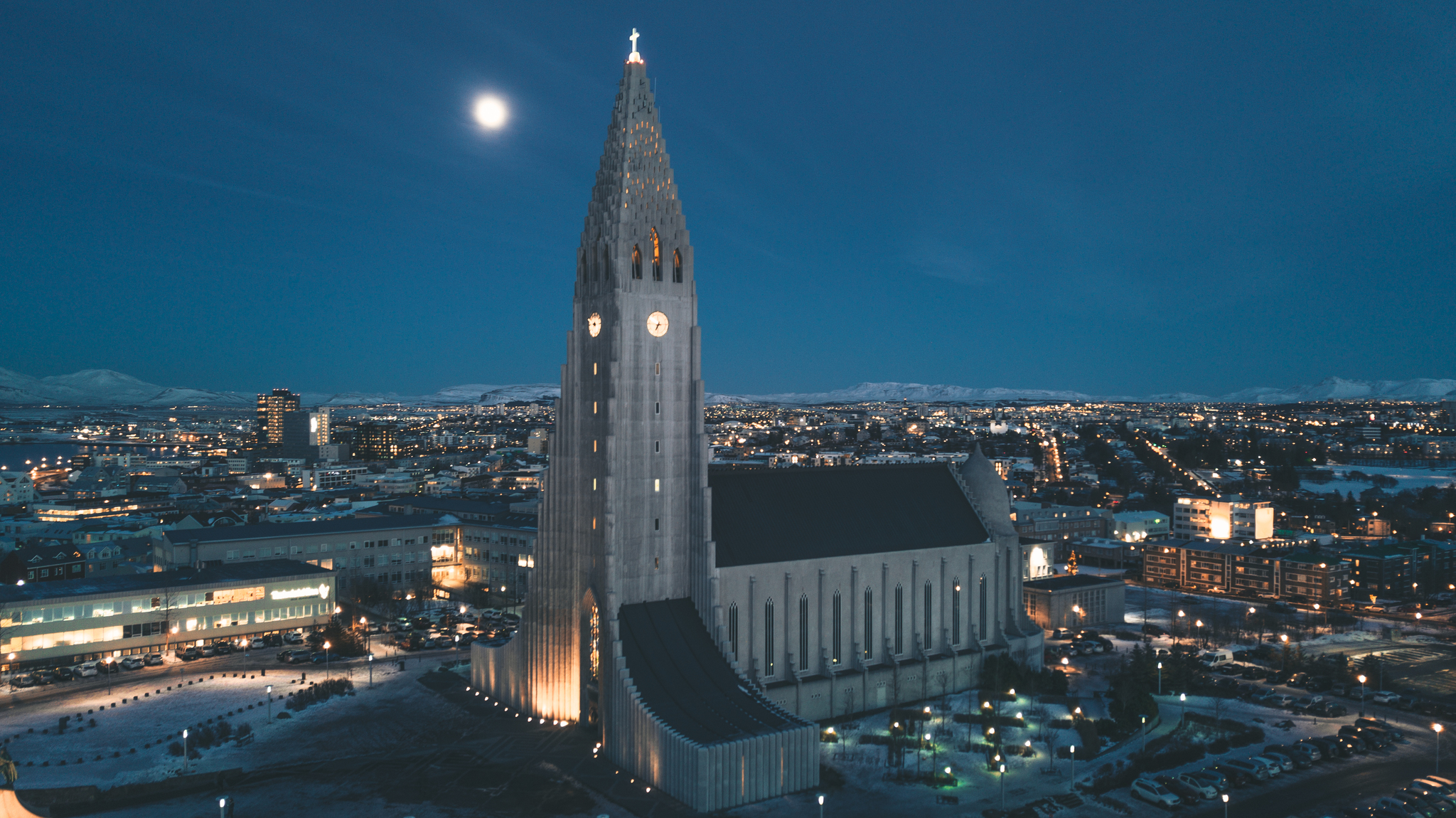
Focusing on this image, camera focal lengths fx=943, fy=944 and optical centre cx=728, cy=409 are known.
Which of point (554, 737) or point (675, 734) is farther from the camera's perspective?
point (554, 737)

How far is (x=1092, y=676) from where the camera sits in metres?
59.1

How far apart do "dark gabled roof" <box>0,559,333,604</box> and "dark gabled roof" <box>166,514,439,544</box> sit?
648 centimetres

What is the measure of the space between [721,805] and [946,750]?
13.2m

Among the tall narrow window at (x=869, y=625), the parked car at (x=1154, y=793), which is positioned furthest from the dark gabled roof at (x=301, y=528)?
the parked car at (x=1154, y=793)

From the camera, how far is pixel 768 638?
50125 millimetres

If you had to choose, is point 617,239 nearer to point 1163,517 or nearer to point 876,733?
point 876,733

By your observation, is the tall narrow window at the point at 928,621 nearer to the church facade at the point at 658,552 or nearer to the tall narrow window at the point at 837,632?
the church facade at the point at 658,552

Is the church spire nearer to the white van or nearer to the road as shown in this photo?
the road

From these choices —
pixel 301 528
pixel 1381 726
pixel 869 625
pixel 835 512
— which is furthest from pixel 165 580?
pixel 1381 726

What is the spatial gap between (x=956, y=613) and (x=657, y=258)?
94.1 feet

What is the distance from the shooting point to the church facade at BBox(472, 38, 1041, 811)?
46438 millimetres

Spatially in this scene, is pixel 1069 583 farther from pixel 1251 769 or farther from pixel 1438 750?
pixel 1251 769

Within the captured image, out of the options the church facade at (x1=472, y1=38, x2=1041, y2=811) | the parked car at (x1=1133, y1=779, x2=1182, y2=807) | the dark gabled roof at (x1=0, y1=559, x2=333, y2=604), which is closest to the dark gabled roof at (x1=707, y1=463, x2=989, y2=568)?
the church facade at (x1=472, y1=38, x2=1041, y2=811)

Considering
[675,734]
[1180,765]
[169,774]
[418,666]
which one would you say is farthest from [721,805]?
[418,666]
